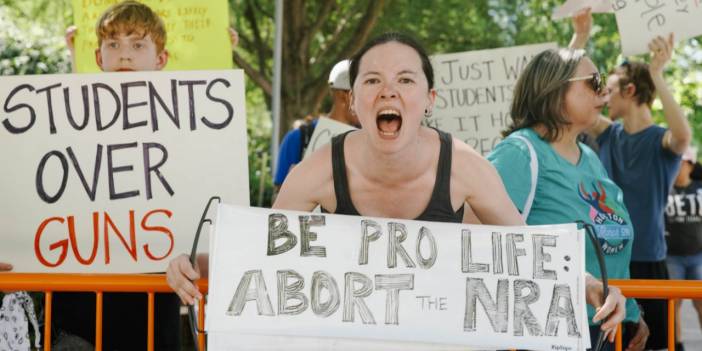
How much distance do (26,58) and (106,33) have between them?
401 centimetres

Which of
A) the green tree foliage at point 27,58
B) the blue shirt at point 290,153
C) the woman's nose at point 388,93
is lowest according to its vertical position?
the woman's nose at point 388,93

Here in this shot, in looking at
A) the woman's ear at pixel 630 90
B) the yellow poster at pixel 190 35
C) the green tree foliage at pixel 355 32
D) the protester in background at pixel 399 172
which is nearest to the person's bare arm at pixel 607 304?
the protester in background at pixel 399 172

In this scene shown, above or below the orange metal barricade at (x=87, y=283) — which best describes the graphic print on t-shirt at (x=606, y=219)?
above

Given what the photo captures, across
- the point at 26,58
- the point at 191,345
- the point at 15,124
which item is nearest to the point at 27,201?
the point at 15,124

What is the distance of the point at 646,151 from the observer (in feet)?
18.3

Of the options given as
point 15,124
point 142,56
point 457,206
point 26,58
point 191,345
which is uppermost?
point 26,58

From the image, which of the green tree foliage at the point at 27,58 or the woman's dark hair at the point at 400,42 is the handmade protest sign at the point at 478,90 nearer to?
the green tree foliage at the point at 27,58

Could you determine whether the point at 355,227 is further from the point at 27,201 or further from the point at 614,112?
the point at 614,112

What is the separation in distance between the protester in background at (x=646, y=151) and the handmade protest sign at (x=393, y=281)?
2.34 m

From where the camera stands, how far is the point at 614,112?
19.9 ft

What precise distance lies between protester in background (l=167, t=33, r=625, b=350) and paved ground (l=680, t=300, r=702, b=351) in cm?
628

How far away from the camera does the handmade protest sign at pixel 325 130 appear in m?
5.84

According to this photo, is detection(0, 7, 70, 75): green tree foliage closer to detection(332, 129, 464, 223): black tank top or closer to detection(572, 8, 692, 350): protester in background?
detection(572, 8, 692, 350): protester in background

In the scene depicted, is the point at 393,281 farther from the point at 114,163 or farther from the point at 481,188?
the point at 114,163
